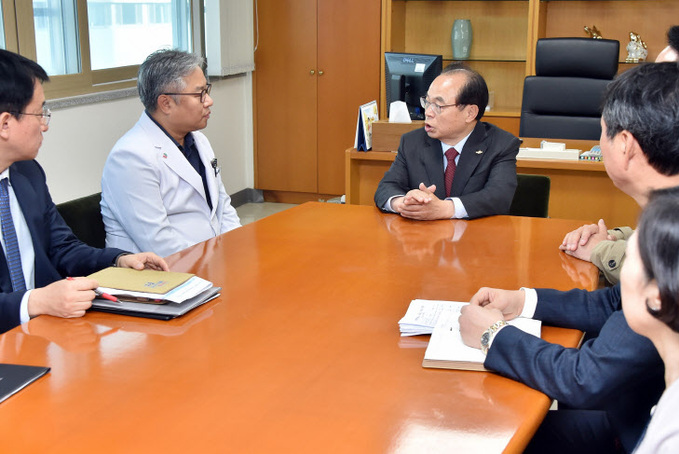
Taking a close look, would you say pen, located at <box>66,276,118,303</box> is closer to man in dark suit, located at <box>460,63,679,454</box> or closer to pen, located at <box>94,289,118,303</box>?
pen, located at <box>94,289,118,303</box>

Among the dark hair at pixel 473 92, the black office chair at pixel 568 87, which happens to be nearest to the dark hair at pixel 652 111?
the dark hair at pixel 473 92

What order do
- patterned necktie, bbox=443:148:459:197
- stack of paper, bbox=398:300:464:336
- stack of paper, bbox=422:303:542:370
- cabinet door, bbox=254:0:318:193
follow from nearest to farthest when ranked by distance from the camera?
A: 1. stack of paper, bbox=422:303:542:370
2. stack of paper, bbox=398:300:464:336
3. patterned necktie, bbox=443:148:459:197
4. cabinet door, bbox=254:0:318:193

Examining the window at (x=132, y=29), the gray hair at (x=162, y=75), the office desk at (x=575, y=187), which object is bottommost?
the office desk at (x=575, y=187)

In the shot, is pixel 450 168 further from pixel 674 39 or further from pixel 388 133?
pixel 674 39

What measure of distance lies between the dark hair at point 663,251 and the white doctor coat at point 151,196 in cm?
208

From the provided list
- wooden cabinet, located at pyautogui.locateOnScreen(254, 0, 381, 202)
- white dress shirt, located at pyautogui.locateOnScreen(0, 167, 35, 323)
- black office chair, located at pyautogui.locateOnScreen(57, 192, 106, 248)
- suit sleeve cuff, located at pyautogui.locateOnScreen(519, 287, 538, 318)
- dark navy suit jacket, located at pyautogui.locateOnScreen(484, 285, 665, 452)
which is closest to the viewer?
dark navy suit jacket, located at pyautogui.locateOnScreen(484, 285, 665, 452)

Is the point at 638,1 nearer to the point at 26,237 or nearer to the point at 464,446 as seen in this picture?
the point at 26,237

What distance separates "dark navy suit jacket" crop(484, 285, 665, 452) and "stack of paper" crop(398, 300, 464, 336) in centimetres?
21

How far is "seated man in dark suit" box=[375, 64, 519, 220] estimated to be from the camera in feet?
10.5

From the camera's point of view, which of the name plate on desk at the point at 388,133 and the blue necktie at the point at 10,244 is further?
the name plate on desk at the point at 388,133

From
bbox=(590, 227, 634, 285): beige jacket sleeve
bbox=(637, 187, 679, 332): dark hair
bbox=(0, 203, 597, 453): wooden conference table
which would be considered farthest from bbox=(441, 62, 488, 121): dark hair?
bbox=(637, 187, 679, 332): dark hair

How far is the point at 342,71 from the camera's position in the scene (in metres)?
6.32

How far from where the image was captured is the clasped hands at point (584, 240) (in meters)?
2.43

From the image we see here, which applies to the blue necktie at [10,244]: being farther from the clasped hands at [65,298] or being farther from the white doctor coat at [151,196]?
the white doctor coat at [151,196]
